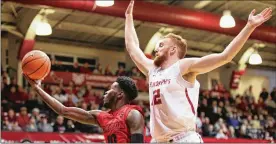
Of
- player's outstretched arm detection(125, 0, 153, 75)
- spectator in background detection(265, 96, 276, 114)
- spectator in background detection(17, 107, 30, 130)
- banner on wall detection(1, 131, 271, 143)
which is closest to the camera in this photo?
player's outstretched arm detection(125, 0, 153, 75)

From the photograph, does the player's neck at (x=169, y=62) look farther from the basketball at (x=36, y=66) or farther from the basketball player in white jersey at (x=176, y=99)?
the basketball at (x=36, y=66)

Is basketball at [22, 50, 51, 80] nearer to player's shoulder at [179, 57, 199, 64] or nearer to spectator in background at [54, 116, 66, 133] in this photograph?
player's shoulder at [179, 57, 199, 64]

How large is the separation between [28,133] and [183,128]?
8682mm

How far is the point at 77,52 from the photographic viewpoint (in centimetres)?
2277

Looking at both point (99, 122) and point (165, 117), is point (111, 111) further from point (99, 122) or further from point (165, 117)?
point (165, 117)

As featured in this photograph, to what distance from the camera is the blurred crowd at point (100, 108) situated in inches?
547

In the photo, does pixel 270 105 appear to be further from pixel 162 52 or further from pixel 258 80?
pixel 162 52

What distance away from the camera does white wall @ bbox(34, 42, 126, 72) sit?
21969 millimetres

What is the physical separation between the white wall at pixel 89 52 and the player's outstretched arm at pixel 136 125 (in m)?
17.2

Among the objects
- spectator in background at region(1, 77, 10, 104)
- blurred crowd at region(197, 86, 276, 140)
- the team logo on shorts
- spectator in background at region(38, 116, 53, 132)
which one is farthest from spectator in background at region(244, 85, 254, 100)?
spectator in background at region(38, 116, 53, 132)

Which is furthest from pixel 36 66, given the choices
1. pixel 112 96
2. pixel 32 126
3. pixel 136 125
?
pixel 32 126

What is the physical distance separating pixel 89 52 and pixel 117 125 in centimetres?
1844

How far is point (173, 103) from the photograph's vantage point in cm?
470

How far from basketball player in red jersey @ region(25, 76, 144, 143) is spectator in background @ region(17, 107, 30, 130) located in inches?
346
